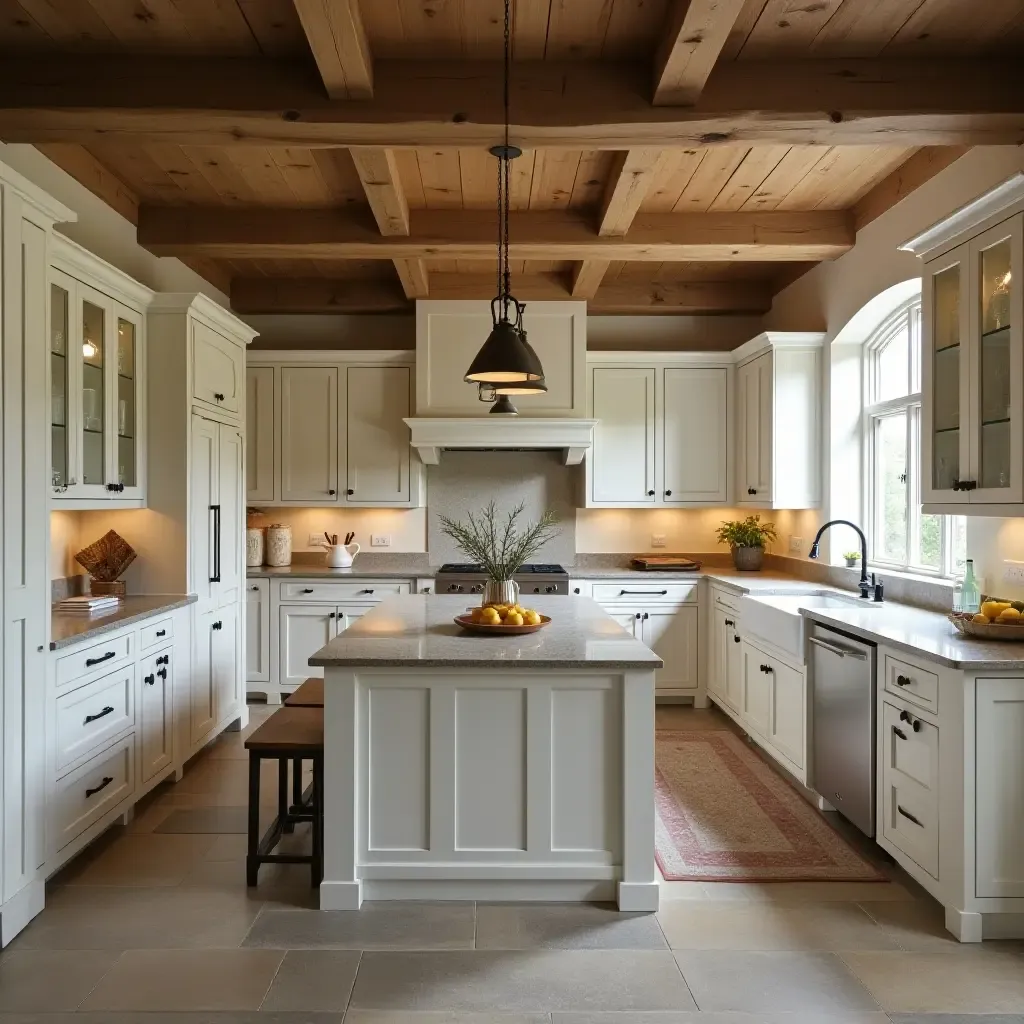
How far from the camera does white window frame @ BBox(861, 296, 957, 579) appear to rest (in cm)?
405

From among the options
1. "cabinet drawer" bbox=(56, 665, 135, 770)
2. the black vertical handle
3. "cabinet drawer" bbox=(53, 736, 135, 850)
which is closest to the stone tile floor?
"cabinet drawer" bbox=(53, 736, 135, 850)

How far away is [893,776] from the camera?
2961mm

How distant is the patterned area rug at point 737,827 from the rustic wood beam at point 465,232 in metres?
2.74

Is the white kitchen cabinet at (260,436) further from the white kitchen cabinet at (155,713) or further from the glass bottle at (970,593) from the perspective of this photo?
the glass bottle at (970,593)

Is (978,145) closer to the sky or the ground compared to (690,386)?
closer to the sky

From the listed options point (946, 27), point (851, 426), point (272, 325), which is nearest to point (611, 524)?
point (851, 426)

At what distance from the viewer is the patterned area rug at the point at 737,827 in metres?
3.07

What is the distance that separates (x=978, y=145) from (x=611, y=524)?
3.47m

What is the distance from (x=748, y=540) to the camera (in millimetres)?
5605

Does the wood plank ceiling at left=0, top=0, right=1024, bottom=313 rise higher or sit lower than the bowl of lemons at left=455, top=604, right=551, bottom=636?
higher

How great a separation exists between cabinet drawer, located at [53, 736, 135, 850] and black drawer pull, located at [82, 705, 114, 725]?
0.15 meters

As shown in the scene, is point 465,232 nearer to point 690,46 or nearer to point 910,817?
point 690,46

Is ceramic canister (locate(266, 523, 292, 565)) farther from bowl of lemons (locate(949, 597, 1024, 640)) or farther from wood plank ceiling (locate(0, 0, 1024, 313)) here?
bowl of lemons (locate(949, 597, 1024, 640))

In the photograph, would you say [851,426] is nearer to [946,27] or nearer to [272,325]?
[946,27]
